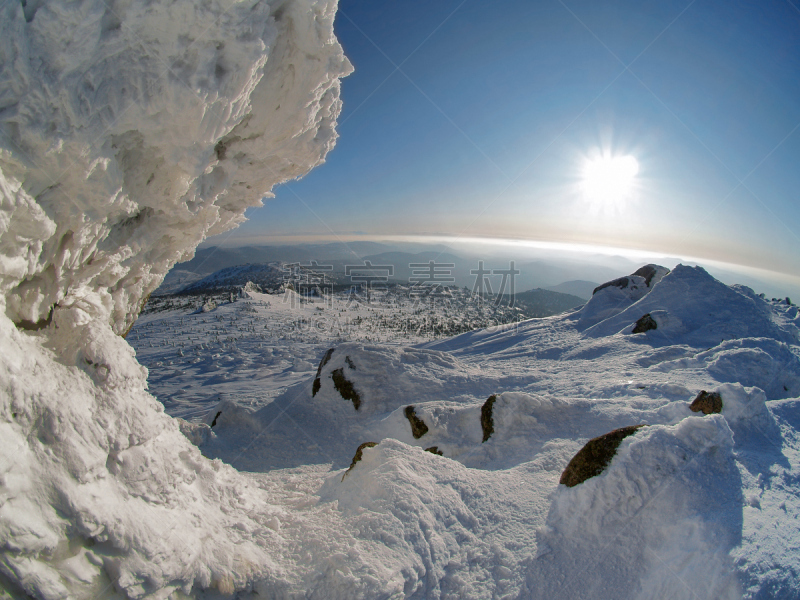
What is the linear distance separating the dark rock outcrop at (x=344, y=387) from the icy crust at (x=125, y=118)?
4.94m

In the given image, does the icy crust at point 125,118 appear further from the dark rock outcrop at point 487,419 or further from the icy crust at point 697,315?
the icy crust at point 697,315

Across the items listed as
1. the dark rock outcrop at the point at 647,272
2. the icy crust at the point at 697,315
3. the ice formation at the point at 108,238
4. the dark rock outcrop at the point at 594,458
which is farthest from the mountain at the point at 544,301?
the ice formation at the point at 108,238

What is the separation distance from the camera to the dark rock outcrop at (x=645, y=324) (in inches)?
394

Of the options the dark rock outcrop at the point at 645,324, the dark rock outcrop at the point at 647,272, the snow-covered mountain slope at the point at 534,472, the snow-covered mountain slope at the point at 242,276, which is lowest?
the snow-covered mountain slope at the point at 242,276

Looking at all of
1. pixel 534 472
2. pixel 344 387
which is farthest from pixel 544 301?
pixel 534 472

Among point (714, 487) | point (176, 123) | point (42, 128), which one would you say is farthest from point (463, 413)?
point (42, 128)

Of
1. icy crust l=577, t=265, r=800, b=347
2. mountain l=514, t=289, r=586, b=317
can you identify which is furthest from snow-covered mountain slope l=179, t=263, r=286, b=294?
icy crust l=577, t=265, r=800, b=347

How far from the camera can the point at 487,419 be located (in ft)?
19.1

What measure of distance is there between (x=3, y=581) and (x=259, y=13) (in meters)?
4.02

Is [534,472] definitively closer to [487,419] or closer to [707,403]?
[487,419]

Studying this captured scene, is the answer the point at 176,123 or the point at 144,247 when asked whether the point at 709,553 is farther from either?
the point at 144,247

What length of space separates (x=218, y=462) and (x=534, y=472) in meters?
3.68

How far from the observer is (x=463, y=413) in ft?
20.7

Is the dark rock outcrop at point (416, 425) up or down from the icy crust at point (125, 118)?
down
